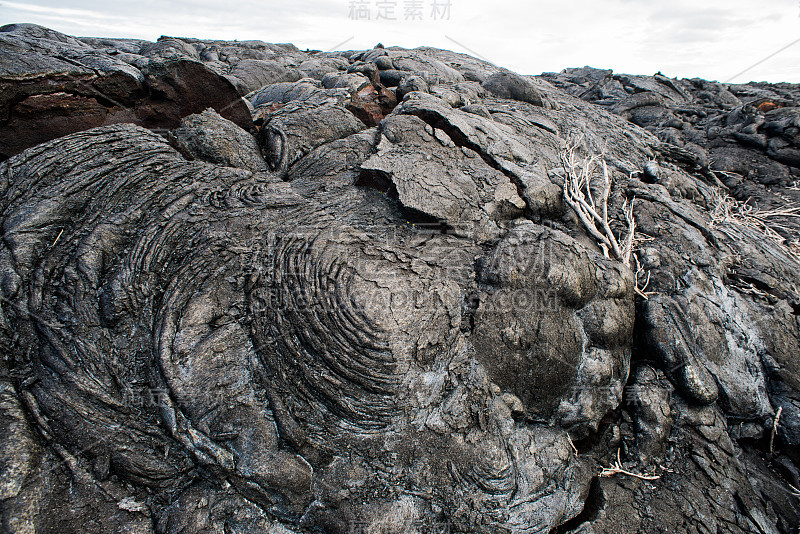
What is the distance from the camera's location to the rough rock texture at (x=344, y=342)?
2857 millimetres

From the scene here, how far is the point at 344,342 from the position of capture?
3.06m

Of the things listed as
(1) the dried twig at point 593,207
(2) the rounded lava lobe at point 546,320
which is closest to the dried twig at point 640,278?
(1) the dried twig at point 593,207

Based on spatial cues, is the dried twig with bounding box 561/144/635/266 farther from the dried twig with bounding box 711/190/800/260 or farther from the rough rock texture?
the dried twig with bounding box 711/190/800/260

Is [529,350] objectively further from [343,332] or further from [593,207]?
[593,207]

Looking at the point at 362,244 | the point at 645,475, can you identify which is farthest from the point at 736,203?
the point at 362,244

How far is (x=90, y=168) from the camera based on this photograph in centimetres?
347

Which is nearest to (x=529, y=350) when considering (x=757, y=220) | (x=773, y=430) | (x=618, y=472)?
(x=618, y=472)

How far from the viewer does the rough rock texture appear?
2.86m

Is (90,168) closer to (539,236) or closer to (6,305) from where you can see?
(6,305)

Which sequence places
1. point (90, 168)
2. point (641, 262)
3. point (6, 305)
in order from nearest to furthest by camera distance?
point (6, 305) → point (90, 168) → point (641, 262)

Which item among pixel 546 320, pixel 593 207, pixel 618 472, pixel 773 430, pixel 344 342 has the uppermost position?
pixel 593 207

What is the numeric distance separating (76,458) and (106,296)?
1114 millimetres

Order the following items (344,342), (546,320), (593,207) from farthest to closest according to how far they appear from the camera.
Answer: (593,207), (546,320), (344,342)

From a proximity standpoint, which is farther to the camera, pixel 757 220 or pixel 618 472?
pixel 757 220
